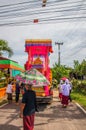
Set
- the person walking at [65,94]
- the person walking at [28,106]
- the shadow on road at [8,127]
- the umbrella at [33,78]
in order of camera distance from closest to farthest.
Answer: the person walking at [28,106], the shadow on road at [8,127], the umbrella at [33,78], the person walking at [65,94]

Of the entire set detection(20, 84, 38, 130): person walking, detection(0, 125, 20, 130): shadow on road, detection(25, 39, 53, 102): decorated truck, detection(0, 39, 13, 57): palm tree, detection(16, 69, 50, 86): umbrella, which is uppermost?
detection(0, 39, 13, 57): palm tree

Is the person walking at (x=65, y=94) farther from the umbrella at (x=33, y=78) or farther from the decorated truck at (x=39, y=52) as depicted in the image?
the umbrella at (x=33, y=78)

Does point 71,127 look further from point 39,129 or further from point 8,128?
point 8,128

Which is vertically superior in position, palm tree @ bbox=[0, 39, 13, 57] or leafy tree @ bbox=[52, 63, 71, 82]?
palm tree @ bbox=[0, 39, 13, 57]

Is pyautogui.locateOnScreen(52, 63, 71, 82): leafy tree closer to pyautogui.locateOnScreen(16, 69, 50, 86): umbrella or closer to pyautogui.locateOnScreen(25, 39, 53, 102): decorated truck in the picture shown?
pyautogui.locateOnScreen(25, 39, 53, 102): decorated truck

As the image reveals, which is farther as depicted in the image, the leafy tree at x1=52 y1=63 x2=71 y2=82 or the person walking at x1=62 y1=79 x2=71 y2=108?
the leafy tree at x1=52 y1=63 x2=71 y2=82

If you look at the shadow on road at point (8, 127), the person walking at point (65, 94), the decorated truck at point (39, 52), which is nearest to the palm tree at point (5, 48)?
the decorated truck at point (39, 52)

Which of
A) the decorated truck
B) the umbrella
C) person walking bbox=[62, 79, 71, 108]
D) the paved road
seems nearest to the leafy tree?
the decorated truck

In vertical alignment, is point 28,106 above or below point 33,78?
below

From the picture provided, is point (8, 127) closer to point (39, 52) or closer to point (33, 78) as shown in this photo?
point (33, 78)

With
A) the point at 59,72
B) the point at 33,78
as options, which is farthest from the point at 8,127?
the point at 59,72

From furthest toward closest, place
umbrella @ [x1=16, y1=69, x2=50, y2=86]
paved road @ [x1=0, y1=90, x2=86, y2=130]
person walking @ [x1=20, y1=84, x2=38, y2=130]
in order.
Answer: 1. umbrella @ [x1=16, y1=69, x2=50, y2=86]
2. paved road @ [x1=0, y1=90, x2=86, y2=130]
3. person walking @ [x1=20, y1=84, x2=38, y2=130]

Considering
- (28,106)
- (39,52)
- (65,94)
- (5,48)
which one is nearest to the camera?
(28,106)

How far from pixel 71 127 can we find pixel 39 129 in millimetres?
1315
